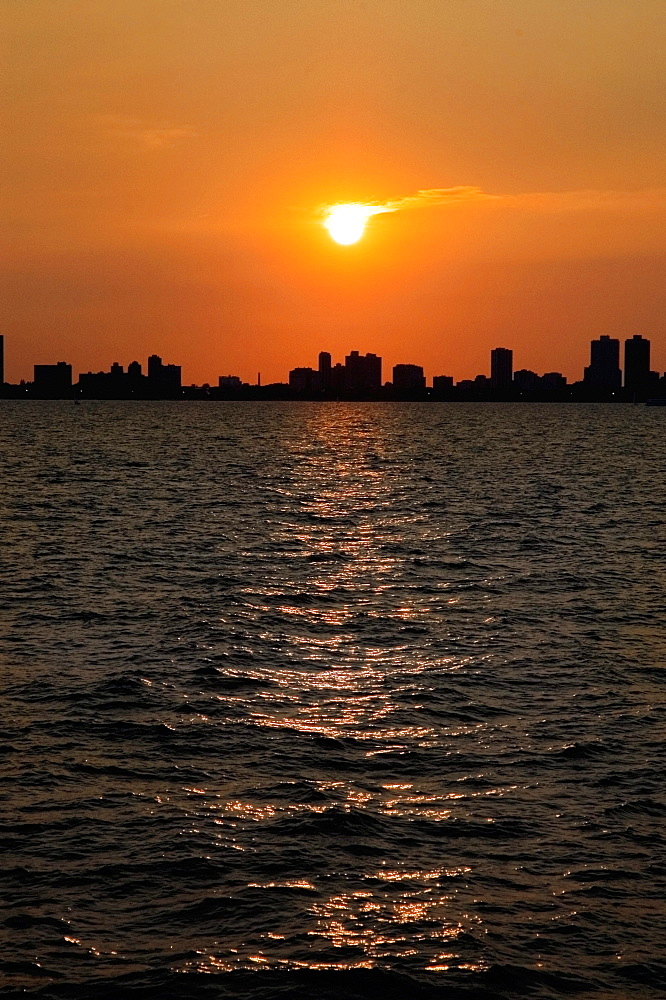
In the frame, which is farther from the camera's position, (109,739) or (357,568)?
(357,568)

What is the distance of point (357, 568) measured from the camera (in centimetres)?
5253

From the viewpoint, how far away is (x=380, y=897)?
17.5m

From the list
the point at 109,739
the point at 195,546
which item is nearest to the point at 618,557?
the point at 195,546

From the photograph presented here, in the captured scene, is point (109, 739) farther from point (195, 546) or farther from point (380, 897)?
point (195, 546)

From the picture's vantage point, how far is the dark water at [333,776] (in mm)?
15836

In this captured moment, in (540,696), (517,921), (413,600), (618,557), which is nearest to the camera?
(517,921)

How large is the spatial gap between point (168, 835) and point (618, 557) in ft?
132

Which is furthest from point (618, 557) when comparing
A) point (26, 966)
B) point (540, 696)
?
point (26, 966)

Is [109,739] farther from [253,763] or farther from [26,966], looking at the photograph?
[26,966]

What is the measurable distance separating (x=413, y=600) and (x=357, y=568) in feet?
30.1

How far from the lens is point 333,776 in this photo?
22.9 m

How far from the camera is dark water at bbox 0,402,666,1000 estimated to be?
1584cm

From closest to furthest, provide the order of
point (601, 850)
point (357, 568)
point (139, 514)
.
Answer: point (601, 850), point (357, 568), point (139, 514)

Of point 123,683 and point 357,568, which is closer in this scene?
point 123,683
